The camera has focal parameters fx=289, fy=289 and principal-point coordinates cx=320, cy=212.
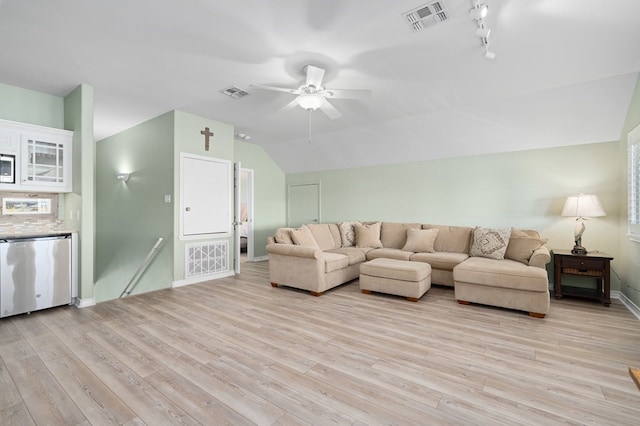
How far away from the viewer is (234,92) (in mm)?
3730

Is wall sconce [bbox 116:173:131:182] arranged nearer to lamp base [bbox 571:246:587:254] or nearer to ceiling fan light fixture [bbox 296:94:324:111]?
ceiling fan light fixture [bbox 296:94:324:111]

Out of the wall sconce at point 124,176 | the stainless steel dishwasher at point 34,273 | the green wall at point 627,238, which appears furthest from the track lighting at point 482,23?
the wall sconce at point 124,176

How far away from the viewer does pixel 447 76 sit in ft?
10.7

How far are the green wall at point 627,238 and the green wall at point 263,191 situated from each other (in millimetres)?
5981

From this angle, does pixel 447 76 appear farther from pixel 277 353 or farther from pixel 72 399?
pixel 72 399

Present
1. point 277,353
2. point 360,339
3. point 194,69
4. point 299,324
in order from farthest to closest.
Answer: point 194,69 < point 299,324 < point 360,339 < point 277,353

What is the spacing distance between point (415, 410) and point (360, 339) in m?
0.94

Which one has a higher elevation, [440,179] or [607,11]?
[607,11]

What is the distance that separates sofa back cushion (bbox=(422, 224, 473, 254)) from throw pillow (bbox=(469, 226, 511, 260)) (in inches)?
10.0

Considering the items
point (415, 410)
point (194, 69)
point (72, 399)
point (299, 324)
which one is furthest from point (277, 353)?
point (194, 69)

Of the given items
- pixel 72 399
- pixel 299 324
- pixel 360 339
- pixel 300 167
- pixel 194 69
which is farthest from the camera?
pixel 300 167

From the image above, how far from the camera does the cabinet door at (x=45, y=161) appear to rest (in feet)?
11.2

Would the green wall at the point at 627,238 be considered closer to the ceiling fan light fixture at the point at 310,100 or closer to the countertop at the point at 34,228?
the ceiling fan light fixture at the point at 310,100

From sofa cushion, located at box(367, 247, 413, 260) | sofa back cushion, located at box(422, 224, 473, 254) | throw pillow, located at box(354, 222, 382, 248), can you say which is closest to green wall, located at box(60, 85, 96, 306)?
sofa cushion, located at box(367, 247, 413, 260)
